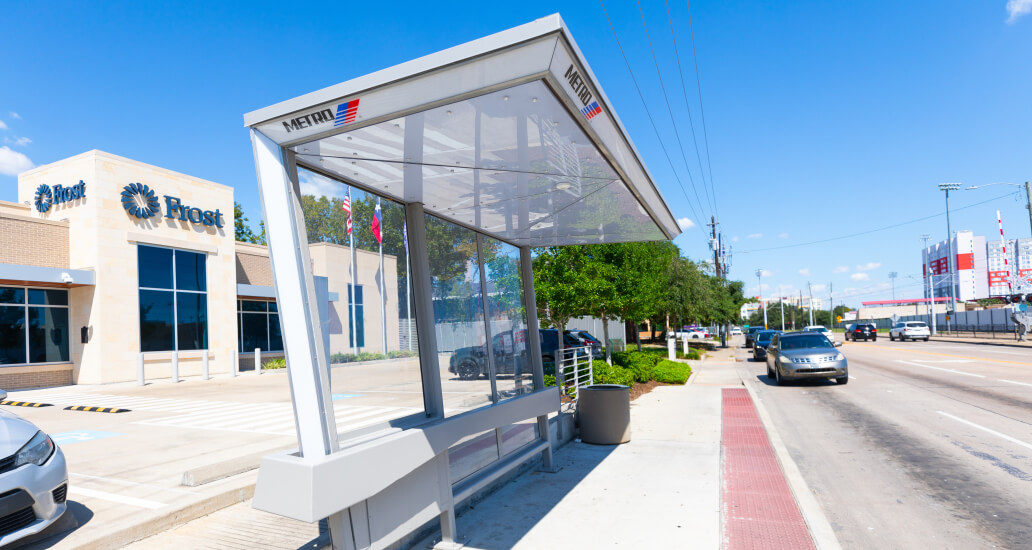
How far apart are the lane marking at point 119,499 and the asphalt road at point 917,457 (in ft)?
19.3

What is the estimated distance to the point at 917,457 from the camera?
728 cm

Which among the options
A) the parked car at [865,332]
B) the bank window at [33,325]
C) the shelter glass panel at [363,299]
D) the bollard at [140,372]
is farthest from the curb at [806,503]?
the parked car at [865,332]

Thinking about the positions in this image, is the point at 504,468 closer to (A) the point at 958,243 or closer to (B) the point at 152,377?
(B) the point at 152,377

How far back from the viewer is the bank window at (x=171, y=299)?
20.7 meters

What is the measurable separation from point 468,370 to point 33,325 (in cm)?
1960

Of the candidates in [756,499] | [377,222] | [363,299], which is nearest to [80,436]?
[363,299]

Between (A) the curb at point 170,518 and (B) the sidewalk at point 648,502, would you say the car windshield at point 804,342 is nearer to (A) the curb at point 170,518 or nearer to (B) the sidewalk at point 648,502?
(B) the sidewalk at point 648,502

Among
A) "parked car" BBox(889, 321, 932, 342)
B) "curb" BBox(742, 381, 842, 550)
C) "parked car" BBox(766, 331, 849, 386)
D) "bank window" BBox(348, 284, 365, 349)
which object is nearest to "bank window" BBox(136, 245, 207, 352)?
"bank window" BBox(348, 284, 365, 349)

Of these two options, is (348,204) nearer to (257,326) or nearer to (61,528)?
(61,528)

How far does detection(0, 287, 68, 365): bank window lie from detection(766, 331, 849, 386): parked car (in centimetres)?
2235

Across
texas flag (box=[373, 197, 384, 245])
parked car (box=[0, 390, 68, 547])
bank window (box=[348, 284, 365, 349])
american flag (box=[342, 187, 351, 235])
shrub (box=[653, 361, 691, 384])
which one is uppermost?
american flag (box=[342, 187, 351, 235])

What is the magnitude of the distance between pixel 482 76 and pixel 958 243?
13917 cm

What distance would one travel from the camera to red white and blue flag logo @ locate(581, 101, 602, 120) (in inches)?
126

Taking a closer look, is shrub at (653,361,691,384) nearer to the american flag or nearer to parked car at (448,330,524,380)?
parked car at (448,330,524,380)
